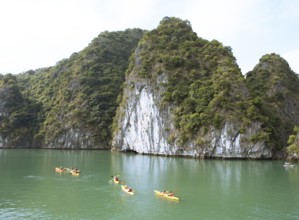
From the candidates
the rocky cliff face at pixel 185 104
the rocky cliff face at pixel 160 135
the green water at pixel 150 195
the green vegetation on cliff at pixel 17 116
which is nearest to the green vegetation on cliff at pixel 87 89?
the green vegetation on cliff at pixel 17 116

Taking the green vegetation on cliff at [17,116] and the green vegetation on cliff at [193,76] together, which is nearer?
the green vegetation on cliff at [193,76]

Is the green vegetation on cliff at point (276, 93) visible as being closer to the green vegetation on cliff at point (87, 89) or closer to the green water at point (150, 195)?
the green water at point (150, 195)

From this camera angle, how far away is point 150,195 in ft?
90.7

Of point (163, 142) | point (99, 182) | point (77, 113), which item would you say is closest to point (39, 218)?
point (99, 182)

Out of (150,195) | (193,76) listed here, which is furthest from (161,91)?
(150,195)

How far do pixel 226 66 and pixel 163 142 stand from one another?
57.1ft

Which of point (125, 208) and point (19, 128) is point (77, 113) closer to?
point (19, 128)

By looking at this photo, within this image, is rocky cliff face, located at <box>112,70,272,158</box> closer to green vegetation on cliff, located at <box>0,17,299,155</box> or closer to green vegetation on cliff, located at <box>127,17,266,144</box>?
green vegetation on cliff, located at <box>0,17,299,155</box>

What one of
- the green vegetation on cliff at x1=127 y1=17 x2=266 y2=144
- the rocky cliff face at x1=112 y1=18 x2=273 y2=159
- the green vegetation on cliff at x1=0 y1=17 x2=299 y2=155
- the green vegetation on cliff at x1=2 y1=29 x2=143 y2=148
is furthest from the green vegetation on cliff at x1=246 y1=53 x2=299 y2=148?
the green vegetation on cliff at x1=2 y1=29 x2=143 y2=148

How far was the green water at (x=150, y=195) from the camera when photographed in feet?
72.6

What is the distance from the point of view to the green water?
22.1 meters

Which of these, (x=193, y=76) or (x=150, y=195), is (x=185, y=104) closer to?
(x=193, y=76)

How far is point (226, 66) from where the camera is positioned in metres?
66.4

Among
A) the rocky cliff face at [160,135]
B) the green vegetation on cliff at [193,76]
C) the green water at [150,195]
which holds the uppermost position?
the green vegetation on cliff at [193,76]
